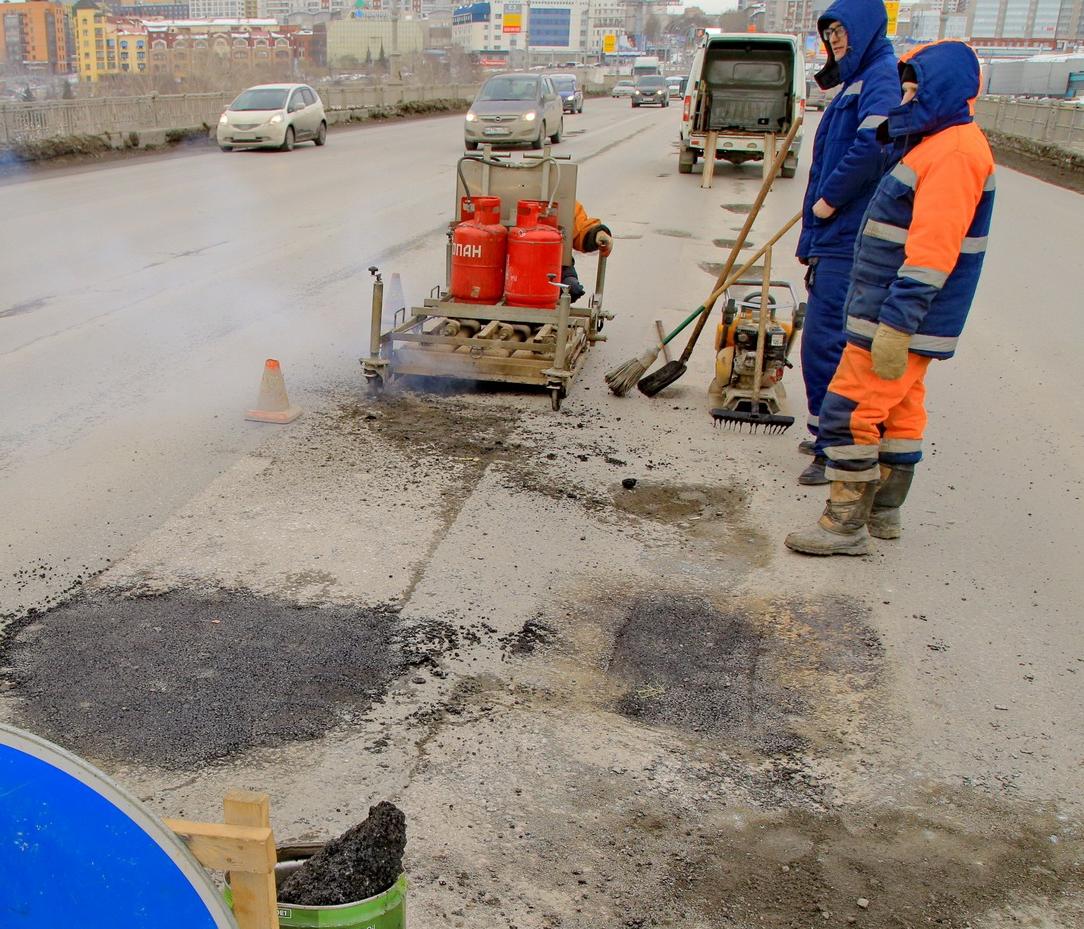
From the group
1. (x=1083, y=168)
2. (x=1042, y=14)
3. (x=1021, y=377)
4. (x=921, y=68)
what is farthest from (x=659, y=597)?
(x=1042, y=14)

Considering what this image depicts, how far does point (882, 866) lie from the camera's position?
9.48 ft

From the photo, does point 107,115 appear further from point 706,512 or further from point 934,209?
point 934,209

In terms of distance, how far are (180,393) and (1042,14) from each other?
16449cm

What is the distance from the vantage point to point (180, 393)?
6.71 metres

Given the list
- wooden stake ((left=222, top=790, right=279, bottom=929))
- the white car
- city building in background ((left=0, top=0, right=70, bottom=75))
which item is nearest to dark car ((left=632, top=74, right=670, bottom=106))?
the white car

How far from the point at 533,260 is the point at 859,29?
95.8 inches

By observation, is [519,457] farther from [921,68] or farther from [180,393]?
[921,68]

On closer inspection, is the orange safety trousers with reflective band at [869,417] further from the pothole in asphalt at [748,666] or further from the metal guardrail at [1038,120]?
the metal guardrail at [1038,120]

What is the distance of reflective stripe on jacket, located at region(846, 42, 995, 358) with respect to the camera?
4.42 m

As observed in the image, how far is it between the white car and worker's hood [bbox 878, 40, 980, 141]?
2008 cm

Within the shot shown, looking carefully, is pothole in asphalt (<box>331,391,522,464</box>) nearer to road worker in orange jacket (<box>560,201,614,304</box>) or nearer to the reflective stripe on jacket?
road worker in orange jacket (<box>560,201,614,304</box>)

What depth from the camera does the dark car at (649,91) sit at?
5166 centimetres

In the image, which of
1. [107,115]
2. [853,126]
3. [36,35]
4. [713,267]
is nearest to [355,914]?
[853,126]

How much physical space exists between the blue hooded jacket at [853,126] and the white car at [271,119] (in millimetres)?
18878
